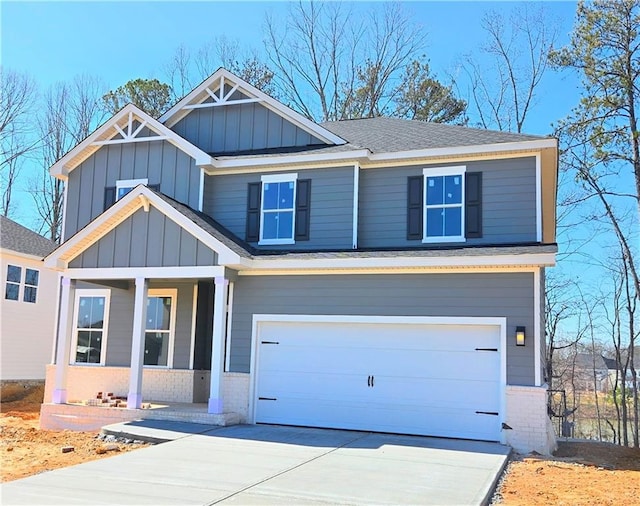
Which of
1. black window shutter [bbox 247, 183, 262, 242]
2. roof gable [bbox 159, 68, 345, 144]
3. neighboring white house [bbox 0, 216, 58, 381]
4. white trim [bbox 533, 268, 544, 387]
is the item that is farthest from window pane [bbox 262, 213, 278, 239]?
neighboring white house [bbox 0, 216, 58, 381]

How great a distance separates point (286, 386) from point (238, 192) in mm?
4708

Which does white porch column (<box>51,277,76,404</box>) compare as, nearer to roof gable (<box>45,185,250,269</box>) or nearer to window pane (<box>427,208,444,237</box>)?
roof gable (<box>45,185,250,269</box>)

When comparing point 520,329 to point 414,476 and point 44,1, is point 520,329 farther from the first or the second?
point 44,1

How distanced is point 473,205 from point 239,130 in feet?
20.0

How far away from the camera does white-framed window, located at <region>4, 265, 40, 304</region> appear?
764 inches

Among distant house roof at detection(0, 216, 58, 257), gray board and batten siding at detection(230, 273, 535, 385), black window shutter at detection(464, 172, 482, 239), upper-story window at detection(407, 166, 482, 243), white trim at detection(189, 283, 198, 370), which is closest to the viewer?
gray board and batten siding at detection(230, 273, 535, 385)

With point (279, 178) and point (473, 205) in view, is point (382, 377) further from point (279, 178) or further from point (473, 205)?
point (279, 178)

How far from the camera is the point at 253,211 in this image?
14.1 m

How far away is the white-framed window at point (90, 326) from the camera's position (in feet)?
50.1

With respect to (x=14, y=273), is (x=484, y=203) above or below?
above

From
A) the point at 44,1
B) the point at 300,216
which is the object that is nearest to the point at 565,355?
the point at 300,216

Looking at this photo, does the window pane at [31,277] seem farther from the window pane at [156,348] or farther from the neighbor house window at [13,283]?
the window pane at [156,348]

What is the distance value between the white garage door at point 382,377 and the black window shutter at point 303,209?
223 cm

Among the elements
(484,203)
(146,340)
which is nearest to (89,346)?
(146,340)
